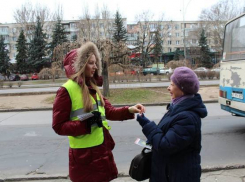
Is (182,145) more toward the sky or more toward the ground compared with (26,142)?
more toward the sky

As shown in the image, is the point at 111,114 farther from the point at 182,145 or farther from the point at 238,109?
the point at 238,109

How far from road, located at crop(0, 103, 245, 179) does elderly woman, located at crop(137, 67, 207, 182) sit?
212 centimetres

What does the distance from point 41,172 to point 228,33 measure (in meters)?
6.23

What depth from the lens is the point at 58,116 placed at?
2.05 meters

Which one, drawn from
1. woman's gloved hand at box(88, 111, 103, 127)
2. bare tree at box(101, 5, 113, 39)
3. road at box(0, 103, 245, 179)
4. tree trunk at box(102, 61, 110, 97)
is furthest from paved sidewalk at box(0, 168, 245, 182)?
bare tree at box(101, 5, 113, 39)

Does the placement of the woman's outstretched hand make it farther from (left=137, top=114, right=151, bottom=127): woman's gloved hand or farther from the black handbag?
the black handbag

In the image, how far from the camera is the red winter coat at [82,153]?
205 centimetres

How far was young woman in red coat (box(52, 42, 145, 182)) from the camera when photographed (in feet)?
6.75

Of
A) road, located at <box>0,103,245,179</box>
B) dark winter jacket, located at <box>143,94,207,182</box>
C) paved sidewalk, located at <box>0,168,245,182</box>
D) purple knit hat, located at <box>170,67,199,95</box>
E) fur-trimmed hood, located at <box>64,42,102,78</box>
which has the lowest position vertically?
road, located at <box>0,103,245,179</box>

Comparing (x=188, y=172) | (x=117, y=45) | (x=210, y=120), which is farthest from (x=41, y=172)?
(x=117, y=45)

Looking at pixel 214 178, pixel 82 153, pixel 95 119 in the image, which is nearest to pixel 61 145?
pixel 214 178

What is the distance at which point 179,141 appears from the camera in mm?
1868

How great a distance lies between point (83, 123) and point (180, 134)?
82 cm

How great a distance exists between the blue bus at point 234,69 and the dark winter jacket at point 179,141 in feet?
14.4
